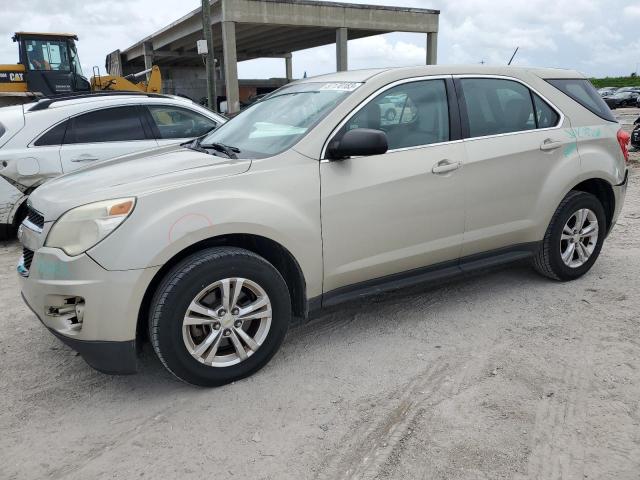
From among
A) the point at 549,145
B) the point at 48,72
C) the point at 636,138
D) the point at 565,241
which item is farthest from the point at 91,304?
the point at 48,72

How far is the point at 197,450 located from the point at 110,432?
0.51 m

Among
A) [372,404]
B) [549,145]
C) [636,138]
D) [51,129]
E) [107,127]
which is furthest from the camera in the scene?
[636,138]

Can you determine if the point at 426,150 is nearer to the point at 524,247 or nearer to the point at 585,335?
the point at 524,247

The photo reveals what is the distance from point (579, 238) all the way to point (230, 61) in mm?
20654

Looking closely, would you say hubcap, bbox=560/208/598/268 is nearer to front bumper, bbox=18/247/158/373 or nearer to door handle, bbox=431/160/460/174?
door handle, bbox=431/160/460/174

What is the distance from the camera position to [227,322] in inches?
119

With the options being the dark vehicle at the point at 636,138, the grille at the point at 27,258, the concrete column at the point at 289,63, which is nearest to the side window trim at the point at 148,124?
the grille at the point at 27,258

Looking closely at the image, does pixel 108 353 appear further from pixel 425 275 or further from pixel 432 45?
pixel 432 45

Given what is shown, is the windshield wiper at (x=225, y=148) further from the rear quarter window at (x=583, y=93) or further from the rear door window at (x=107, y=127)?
the rear door window at (x=107, y=127)

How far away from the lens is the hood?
289 cm

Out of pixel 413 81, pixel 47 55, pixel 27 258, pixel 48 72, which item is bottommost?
pixel 27 258

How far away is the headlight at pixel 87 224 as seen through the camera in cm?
273

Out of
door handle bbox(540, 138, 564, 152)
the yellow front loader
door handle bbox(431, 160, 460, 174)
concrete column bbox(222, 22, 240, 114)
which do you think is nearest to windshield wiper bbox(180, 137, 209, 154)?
door handle bbox(431, 160, 460, 174)

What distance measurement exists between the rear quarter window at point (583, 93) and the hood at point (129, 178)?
2.78 metres
